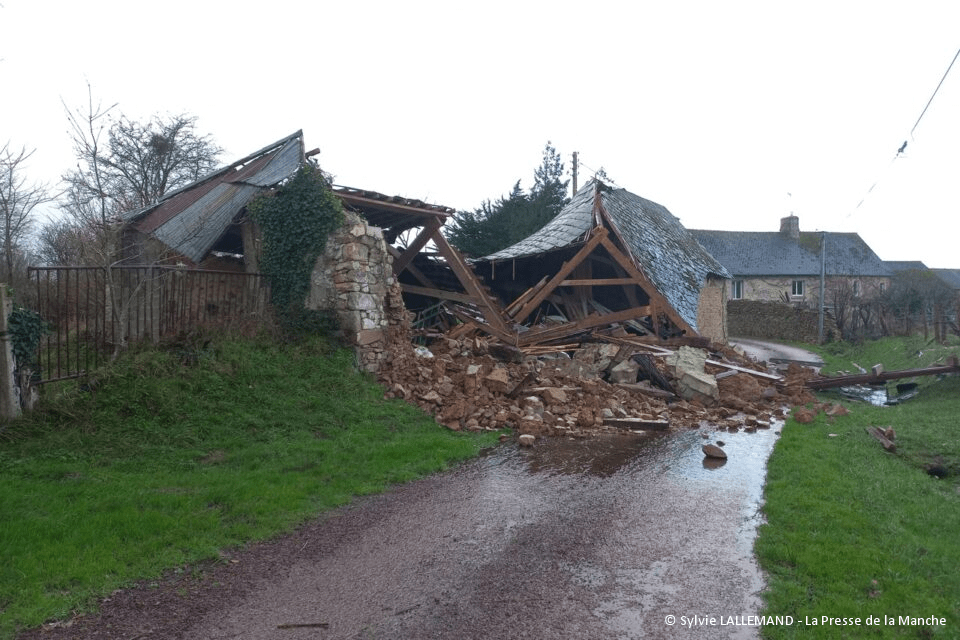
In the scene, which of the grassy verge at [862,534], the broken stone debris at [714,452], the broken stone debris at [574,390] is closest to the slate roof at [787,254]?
the broken stone debris at [574,390]

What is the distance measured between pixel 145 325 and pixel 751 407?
10.7 metres

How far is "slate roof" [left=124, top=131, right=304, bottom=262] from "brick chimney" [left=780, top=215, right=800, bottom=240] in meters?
41.7

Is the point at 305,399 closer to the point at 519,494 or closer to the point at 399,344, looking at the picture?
the point at 399,344

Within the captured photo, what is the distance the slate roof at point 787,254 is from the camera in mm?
42156

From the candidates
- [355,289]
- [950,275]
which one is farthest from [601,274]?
[950,275]

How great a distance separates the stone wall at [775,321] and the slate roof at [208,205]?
2839 centimetres

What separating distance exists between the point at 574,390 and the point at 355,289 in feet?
14.3

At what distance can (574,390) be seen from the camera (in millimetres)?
11008

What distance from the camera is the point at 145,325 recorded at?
909 cm

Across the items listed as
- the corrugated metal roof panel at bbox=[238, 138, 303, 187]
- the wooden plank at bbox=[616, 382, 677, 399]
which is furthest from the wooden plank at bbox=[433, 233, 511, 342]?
the corrugated metal roof panel at bbox=[238, 138, 303, 187]

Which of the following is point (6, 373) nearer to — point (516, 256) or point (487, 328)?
point (487, 328)

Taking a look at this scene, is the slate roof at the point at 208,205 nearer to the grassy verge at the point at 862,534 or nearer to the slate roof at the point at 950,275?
the grassy verge at the point at 862,534

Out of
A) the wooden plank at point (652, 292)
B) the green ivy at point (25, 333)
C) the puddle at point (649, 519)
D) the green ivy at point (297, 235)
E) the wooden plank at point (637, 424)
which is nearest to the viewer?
the puddle at point (649, 519)

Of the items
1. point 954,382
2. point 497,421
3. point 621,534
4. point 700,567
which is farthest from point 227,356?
point 954,382
